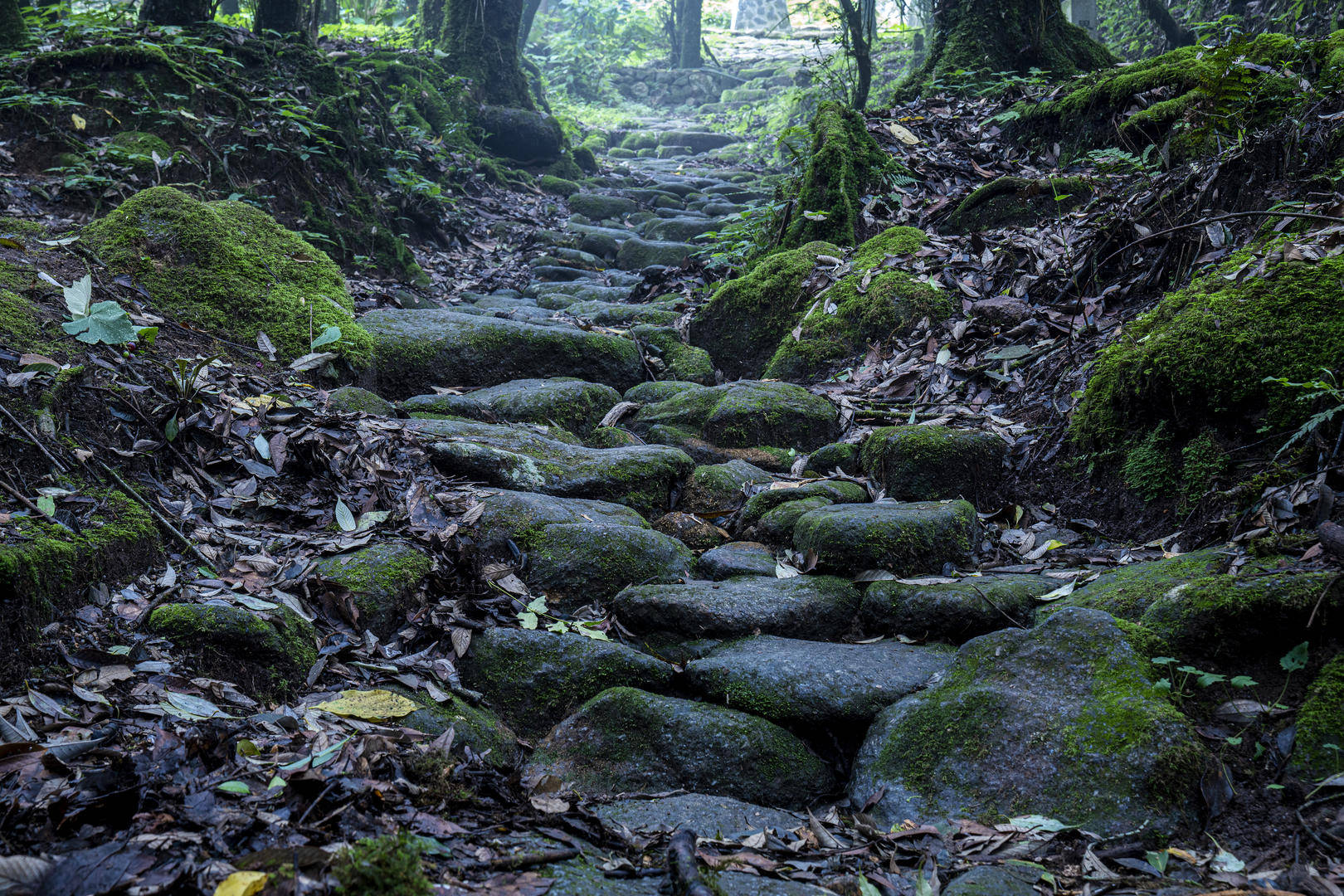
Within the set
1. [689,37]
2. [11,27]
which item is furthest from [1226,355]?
[689,37]

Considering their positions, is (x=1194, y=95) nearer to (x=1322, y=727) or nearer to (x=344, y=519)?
(x=1322, y=727)

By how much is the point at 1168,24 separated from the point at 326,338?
38.4 feet

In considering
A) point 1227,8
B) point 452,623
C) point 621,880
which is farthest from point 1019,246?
point 1227,8

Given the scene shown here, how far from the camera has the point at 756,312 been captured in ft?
19.9

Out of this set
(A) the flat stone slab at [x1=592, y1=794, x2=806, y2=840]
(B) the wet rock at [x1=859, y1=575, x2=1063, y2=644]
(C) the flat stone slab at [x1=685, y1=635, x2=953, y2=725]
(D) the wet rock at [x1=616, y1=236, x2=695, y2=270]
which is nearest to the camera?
(A) the flat stone slab at [x1=592, y1=794, x2=806, y2=840]

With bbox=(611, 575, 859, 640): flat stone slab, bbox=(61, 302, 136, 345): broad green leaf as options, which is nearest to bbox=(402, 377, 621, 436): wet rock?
bbox=(61, 302, 136, 345): broad green leaf

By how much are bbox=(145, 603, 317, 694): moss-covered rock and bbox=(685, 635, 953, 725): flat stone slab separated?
4.26 ft

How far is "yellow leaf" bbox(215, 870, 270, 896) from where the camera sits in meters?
1.33

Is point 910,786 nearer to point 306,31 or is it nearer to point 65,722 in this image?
point 65,722

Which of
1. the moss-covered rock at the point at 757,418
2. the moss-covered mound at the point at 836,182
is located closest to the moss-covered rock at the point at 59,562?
the moss-covered rock at the point at 757,418

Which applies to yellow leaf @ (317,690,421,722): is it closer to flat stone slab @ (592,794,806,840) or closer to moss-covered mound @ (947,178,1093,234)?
flat stone slab @ (592,794,806,840)

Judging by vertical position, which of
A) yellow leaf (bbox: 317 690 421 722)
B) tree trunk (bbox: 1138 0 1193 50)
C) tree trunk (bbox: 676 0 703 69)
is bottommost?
yellow leaf (bbox: 317 690 421 722)

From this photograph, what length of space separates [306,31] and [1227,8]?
11.6 metres

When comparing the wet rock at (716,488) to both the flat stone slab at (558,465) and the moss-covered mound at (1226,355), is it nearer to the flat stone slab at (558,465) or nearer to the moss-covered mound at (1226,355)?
the flat stone slab at (558,465)
